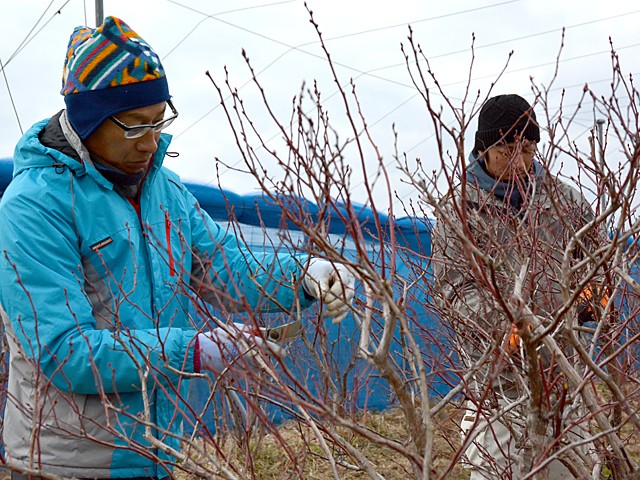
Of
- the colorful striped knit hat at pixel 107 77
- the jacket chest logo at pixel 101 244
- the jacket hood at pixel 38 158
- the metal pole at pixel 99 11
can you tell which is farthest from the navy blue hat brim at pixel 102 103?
the metal pole at pixel 99 11

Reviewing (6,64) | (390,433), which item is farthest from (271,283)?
(6,64)

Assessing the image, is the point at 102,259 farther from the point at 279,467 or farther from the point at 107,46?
the point at 279,467

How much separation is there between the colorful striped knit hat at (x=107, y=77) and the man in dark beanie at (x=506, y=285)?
926mm

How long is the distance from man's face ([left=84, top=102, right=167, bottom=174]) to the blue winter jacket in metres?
0.08

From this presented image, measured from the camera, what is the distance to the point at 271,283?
261cm

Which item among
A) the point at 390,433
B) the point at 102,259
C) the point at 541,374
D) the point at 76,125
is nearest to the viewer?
the point at 541,374

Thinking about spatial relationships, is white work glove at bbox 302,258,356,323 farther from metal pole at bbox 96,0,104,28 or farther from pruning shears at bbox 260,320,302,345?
metal pole at bbox 96,0,104,28

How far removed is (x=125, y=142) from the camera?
230 cm

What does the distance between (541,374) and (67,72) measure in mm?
1674

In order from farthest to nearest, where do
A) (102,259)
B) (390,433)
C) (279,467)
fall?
1. (390,433)
2. (279,467)
3. (102,259)

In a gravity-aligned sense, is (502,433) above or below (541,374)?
below

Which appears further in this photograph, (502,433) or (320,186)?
(502,433)

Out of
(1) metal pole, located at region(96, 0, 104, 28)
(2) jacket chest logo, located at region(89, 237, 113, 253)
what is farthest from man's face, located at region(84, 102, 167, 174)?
(1) metal pole, located at region(96, 0, 104, 28)

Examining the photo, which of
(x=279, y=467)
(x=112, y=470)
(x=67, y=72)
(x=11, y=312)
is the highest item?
(x=67, y=72)
